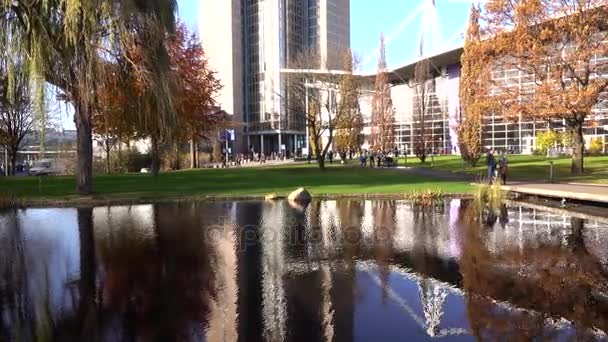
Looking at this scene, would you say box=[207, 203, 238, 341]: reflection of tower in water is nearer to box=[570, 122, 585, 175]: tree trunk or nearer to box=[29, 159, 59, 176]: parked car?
box=[570, 122, 585, 175]: tree trunk

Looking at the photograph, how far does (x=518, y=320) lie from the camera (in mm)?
6270

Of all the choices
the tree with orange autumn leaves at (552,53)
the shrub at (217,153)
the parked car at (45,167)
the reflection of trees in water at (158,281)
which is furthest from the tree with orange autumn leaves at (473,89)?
the shrub at (217,153)

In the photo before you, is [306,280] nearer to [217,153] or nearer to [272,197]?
[272,197]

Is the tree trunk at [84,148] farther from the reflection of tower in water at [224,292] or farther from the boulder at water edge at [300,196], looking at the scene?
the reflection of tower in water at [224,292]

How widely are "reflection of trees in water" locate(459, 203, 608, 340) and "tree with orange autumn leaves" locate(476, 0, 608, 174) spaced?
77.0ft

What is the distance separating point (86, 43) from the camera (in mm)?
17250

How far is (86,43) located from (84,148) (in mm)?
6022

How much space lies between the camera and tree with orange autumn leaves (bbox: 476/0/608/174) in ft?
108

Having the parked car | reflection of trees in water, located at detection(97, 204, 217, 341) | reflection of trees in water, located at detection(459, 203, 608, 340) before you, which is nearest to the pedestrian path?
reflection of trees in water, located at detection(459, 203, 608, 340)

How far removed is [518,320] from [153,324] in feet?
13.5

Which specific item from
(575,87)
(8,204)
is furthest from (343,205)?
(575,87)

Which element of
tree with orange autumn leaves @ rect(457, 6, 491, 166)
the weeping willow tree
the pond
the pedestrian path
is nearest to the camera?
the pond

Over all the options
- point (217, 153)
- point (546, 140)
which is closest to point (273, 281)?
point (546, 140)

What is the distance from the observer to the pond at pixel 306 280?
6109 millimetres
